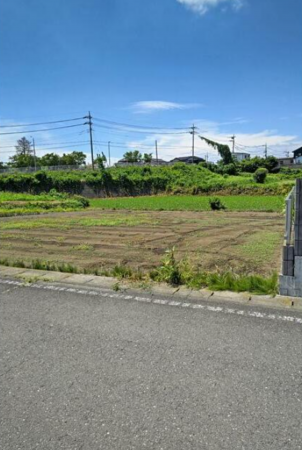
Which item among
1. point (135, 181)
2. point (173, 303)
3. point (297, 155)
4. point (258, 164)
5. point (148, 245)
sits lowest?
point (148, 245)

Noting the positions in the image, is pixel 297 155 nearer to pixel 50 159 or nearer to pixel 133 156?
pixel 133 156

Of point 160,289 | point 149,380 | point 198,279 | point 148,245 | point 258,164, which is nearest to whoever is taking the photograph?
point 149,380

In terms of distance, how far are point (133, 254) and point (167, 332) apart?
13.1 ft

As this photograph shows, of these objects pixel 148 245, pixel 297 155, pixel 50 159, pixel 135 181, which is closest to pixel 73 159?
pixel 50 159

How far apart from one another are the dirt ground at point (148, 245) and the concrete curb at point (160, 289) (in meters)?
1.07

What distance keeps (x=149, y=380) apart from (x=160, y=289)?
1774mm

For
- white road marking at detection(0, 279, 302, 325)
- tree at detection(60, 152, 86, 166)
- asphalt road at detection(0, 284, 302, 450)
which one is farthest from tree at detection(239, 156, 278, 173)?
asphalt road at detection(0, 284, 302, 450)

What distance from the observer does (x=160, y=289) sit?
4055mm

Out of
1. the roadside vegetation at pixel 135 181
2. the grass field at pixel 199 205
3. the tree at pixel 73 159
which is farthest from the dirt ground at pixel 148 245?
the tree at pixel 73 159

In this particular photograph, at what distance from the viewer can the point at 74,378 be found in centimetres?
237

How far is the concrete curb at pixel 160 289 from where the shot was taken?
3518mm

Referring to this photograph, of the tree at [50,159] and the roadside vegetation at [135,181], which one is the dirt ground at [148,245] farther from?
the tree at [50,159]

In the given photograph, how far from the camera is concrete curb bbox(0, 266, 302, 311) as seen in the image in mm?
3518

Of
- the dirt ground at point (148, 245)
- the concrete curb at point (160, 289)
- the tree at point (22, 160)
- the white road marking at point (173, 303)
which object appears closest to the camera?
the white road marking at point (173, 303)
